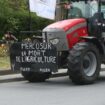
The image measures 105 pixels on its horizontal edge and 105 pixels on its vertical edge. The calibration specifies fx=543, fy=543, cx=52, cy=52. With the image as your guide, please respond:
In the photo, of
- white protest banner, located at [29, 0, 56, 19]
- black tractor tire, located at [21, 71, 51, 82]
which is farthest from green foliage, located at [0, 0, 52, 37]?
white protest banner, located at [29, 0, 56, 19]

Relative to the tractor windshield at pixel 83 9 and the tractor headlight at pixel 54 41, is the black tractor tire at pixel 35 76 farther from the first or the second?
the tractor windshield at pixel 83 9

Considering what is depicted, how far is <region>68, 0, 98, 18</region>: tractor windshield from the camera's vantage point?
1656cm

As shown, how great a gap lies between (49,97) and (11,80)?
152 inches

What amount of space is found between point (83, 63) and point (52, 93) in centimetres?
203

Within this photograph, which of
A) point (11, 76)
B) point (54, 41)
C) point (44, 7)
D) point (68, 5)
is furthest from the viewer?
point (11, 76)

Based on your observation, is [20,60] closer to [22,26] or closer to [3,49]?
[3,49]

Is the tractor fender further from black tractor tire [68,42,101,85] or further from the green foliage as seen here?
the green foliage

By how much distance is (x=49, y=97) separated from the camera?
42.9 ft

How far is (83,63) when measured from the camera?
15.5 meters

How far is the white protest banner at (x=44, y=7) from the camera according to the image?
1594cm

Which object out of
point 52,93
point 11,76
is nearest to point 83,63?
point 52,93

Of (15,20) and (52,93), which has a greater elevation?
(15,20)

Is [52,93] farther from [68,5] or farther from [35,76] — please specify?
[68,5]

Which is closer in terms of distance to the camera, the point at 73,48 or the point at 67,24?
the point at 73,48
